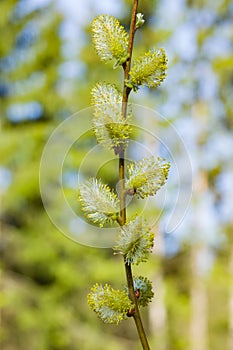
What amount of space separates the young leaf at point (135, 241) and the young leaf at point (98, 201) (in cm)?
3

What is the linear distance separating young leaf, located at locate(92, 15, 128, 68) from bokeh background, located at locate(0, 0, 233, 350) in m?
5.27

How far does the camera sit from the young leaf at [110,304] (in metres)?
0.70

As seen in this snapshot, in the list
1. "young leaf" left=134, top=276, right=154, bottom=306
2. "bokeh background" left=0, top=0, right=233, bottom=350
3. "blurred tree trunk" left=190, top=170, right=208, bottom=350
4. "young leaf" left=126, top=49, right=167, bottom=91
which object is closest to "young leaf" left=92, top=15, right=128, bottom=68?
"young leaf" left=126, top=49, right=167, bottom=91

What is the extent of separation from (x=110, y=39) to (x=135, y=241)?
25 cm

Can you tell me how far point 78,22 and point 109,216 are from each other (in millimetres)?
6886

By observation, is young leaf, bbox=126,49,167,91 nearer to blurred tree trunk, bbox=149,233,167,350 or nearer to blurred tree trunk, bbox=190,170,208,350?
blurred tree trunk, bbox=190,170,208,350

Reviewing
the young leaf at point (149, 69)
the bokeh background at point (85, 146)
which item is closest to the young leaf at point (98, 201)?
the young leaf at point (149, 69)

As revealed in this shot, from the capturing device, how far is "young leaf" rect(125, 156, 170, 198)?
2.31ft

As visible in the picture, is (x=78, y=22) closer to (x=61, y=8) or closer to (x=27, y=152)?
(x=61, y=8)

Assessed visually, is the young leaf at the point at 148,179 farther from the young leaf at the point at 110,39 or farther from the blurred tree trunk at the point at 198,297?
the blurred tree trunk at the point at 198,297

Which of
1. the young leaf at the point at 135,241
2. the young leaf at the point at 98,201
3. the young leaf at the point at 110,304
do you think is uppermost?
the young leaf at the point at 98,201

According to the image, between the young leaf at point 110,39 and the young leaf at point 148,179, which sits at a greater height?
the young leaf at point 110,39

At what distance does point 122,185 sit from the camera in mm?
688

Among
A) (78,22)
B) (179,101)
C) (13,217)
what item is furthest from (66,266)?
(78,22)
